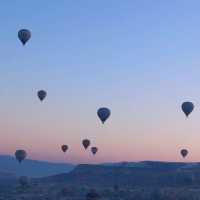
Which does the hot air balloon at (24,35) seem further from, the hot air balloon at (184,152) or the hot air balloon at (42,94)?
the hot air balloon at (184,152)

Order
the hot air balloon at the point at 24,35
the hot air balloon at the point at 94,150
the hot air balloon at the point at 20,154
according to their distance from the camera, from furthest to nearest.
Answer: the hot air balloon at the point at 94,150 < the hot air balloon at the point at 20,154 < the hot air balloon at the point at 24,35

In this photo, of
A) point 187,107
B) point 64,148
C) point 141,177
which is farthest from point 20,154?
point 141,177

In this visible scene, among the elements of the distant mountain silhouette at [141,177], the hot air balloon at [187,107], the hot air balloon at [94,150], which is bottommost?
the hot air balloon at [187,107]

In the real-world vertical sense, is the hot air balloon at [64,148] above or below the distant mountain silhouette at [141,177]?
below

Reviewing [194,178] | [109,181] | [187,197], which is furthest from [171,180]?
[187,197]

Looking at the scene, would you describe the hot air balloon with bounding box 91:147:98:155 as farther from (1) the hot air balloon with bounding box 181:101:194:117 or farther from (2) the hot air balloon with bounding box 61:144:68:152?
(1) the hot air balloon with bounding box 181:101:194:117

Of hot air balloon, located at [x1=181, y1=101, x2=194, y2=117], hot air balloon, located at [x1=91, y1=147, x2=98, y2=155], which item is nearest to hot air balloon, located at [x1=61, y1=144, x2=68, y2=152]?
hot air balloon, located at [x1=91, y1=147, x2=98, y2=155]

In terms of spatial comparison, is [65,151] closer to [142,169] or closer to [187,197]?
[187,197]

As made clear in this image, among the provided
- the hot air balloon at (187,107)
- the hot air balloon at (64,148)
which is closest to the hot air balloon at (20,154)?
the hot air balloon at (64,148)
